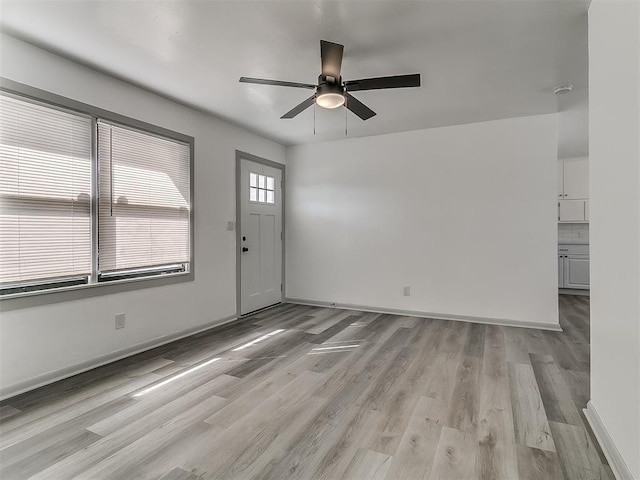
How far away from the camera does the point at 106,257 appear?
302 cm

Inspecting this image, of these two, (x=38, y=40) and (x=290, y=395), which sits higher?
(x=38, y=40)

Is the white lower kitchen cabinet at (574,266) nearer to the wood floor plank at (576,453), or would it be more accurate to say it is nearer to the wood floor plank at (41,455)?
the wood floor plank at (576,453)

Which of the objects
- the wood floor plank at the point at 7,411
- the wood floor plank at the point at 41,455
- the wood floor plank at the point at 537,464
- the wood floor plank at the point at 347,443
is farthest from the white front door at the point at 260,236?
the wood floor plank at the point at 537,464

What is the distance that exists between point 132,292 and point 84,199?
94 centimetres

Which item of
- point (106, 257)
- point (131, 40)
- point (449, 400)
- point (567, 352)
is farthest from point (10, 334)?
point (567, 352)

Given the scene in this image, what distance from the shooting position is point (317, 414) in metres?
2.18

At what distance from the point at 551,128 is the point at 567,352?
99.5 inches

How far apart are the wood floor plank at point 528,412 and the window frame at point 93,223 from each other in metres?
3.26

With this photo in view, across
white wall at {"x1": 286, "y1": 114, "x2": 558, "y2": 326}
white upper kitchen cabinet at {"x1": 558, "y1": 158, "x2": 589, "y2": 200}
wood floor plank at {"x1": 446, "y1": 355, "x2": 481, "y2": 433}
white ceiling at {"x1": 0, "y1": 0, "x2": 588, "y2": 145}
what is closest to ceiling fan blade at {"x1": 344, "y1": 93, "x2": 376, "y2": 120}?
white ceiling at {"x1": 0, "y1": 0, "x2": 588, "y2": 145}

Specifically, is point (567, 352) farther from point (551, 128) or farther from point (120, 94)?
point (120, 94)

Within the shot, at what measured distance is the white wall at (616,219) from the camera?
4.83 ft

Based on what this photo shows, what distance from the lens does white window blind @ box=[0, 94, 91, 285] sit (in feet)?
Result: 7.86

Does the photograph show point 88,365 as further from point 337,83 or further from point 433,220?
point 433,220

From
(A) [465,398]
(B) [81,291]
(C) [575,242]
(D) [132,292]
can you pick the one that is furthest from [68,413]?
(C) [575,242]
